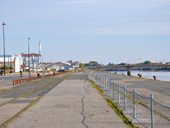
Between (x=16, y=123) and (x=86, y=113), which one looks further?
(x=86, y=113)

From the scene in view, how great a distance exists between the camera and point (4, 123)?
40.5ft

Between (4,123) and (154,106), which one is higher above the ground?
(154,106)

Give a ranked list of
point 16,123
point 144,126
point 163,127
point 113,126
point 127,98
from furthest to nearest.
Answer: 1. point 127,98
2. point 16,123
3. point 113,126
4. point 144,126
5. point 163,127

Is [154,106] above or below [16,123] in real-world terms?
above

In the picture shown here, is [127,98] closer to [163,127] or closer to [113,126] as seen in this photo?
[113,126]

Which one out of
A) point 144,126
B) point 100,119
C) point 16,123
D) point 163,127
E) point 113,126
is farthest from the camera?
point 100,119

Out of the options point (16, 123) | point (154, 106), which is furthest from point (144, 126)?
point (16, 123)

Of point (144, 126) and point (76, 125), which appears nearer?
point (144, 126)

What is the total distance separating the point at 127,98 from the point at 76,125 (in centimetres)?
410

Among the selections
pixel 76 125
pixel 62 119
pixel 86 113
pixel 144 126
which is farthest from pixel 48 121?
pixel 144 126

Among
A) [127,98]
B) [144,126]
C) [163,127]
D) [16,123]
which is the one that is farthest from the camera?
[127,98]

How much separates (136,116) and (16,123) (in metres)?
4.92

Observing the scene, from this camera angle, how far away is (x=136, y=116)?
1219cm

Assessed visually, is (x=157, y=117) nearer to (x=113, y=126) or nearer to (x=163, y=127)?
(x=163, y=127)
